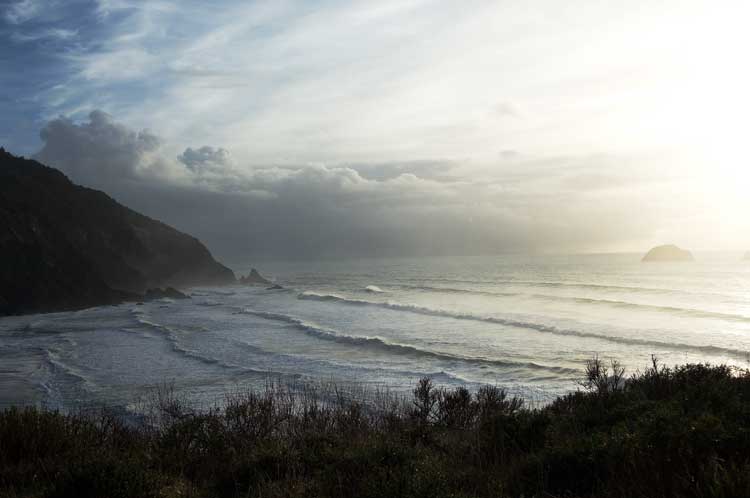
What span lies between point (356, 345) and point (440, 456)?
77.1 feet

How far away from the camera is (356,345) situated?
30938mm

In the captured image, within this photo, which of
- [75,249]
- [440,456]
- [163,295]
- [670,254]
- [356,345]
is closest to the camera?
[440,456]

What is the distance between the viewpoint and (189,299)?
67812mm

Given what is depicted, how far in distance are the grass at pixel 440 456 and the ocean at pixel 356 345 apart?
9221 mm

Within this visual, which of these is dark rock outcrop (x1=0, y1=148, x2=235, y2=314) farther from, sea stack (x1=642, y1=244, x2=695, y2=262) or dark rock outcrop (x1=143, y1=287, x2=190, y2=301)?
sea stack (x1=642, y1=244, x2=695, y2=262)

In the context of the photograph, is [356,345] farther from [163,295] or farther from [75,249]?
[75,249]

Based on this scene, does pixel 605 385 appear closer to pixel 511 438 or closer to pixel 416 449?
pixel 511 438

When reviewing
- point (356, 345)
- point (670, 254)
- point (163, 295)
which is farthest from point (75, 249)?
point (670, 254)

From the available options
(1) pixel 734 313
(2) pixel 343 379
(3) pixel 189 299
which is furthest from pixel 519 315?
(3) pixel 189 299

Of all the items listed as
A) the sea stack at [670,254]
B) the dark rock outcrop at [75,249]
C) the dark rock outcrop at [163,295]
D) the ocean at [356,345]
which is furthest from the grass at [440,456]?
the sea stack at [670,254]

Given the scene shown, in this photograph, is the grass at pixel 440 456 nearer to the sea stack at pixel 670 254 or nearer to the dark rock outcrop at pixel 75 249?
the dark rock outcrop at pixel 75 249

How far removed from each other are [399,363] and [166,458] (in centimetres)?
1823

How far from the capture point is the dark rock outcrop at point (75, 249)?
56.8m

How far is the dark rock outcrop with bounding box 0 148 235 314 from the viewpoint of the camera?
56.8 m
